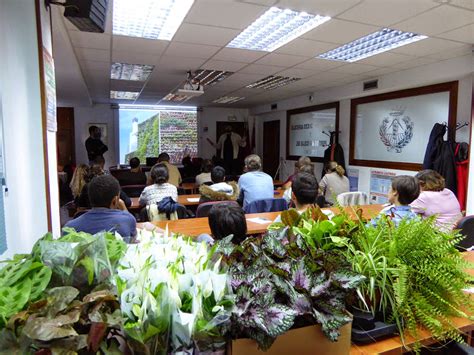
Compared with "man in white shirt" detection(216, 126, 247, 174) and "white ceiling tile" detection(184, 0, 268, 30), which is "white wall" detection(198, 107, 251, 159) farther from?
"white ceiling tile" detection(184, 0, 268, 30)

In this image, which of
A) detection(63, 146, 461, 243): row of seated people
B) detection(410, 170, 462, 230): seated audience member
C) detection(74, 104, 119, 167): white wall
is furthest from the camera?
detection(74, 104, 119, 167): white wall

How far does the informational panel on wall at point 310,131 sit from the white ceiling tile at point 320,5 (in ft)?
14.4

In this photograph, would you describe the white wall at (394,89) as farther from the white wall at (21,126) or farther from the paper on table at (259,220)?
the white wall at (21,126)

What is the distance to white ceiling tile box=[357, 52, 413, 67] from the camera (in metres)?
4.21

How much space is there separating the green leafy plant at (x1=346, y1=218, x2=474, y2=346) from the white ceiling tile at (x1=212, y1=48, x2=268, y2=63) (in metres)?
3.45

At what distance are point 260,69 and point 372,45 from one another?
167cm

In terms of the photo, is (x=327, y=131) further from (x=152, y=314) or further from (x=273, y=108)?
(x=152, y=314)

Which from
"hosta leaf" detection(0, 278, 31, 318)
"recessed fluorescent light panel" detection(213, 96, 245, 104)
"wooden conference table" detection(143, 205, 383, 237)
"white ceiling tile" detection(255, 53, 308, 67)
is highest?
"white ceiling tile" detection(255, 53, 308, 67)

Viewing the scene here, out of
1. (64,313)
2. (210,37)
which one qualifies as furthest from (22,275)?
(210,37)

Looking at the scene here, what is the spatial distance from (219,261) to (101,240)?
0.95ft

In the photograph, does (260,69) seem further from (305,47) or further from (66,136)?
(66,136)

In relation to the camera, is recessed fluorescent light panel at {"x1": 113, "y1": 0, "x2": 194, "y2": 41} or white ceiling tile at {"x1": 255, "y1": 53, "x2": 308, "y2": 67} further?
white ceiling tile at {"x1": 255, "y1": 53, "x2": 308, "y2": 67}

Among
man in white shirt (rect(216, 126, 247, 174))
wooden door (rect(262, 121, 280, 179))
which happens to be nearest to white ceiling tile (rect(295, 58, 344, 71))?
wooden door (rect(262, 121, 280, 179))

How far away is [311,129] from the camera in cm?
780
